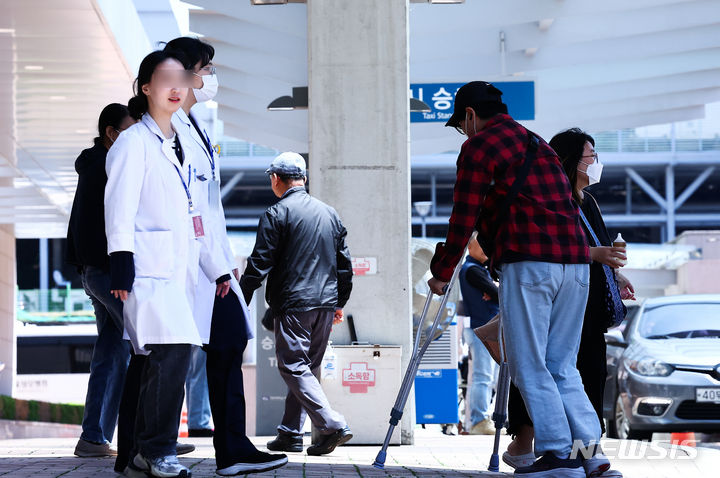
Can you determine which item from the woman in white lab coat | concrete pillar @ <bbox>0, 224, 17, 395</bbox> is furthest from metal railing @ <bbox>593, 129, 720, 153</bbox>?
the woman in white lab coat

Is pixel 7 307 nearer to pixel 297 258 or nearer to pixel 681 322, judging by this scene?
pixel 681 322

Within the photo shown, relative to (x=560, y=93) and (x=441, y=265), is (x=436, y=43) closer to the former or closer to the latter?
(x=560, y=93)

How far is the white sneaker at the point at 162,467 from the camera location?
4.88 m

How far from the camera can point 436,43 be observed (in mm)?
17766

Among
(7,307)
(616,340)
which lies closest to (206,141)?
(616,340)

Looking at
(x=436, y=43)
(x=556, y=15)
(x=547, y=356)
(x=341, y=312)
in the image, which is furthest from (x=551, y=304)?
(x=436, y=43)

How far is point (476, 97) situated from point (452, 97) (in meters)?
8.87

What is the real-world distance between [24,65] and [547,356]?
8656mm

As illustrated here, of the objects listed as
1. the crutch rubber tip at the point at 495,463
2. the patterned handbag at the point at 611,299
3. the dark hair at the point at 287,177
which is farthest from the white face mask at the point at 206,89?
the crutch rubber tip at the point at 495,463

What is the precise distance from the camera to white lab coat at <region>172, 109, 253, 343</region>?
5.22m

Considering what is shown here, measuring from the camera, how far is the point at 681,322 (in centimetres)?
1148

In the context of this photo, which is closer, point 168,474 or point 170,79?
point 168,474

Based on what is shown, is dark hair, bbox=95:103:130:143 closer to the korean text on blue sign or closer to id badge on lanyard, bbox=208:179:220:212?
id badge on lanyard, bbox=208:179:220:212

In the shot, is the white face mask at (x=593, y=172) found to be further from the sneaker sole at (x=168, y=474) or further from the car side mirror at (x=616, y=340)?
the car side mirror at (x=616, y=340)
